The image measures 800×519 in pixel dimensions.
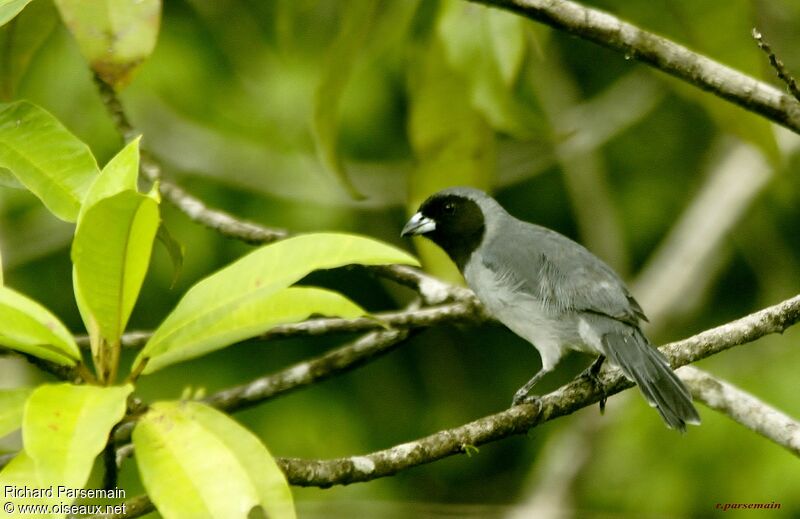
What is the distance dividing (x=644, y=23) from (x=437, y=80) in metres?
0.72

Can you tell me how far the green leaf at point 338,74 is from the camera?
313 centimetres

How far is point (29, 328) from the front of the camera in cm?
183

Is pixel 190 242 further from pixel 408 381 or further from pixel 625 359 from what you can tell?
pixel 625 359

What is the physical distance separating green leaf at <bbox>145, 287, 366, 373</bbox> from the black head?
5.94 feet

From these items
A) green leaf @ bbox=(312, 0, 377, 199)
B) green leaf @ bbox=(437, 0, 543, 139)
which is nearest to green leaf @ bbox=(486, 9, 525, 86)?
green leaf @ bbox=(437, 0, 543, 139)

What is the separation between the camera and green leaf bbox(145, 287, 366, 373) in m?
1.84

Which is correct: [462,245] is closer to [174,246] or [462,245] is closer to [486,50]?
[486,50]

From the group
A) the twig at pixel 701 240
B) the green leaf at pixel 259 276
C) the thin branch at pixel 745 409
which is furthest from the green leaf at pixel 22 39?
the twig at pixel 701 240

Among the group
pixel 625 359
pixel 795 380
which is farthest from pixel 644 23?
pixel 795 380

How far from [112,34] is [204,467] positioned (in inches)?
45.1

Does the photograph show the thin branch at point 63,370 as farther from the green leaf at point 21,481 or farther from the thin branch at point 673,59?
the thin branch at point 673,59

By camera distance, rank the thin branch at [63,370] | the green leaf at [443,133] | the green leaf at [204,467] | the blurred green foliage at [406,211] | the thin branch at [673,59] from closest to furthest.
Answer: the green leaf at [204,467], the thin branch at [63,370], the thin branch at [673,59], the green leaf at [443,133], the blurred green foliage at [406,211]

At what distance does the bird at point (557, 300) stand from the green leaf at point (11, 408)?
1.25 m

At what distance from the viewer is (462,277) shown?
3.65 metres
